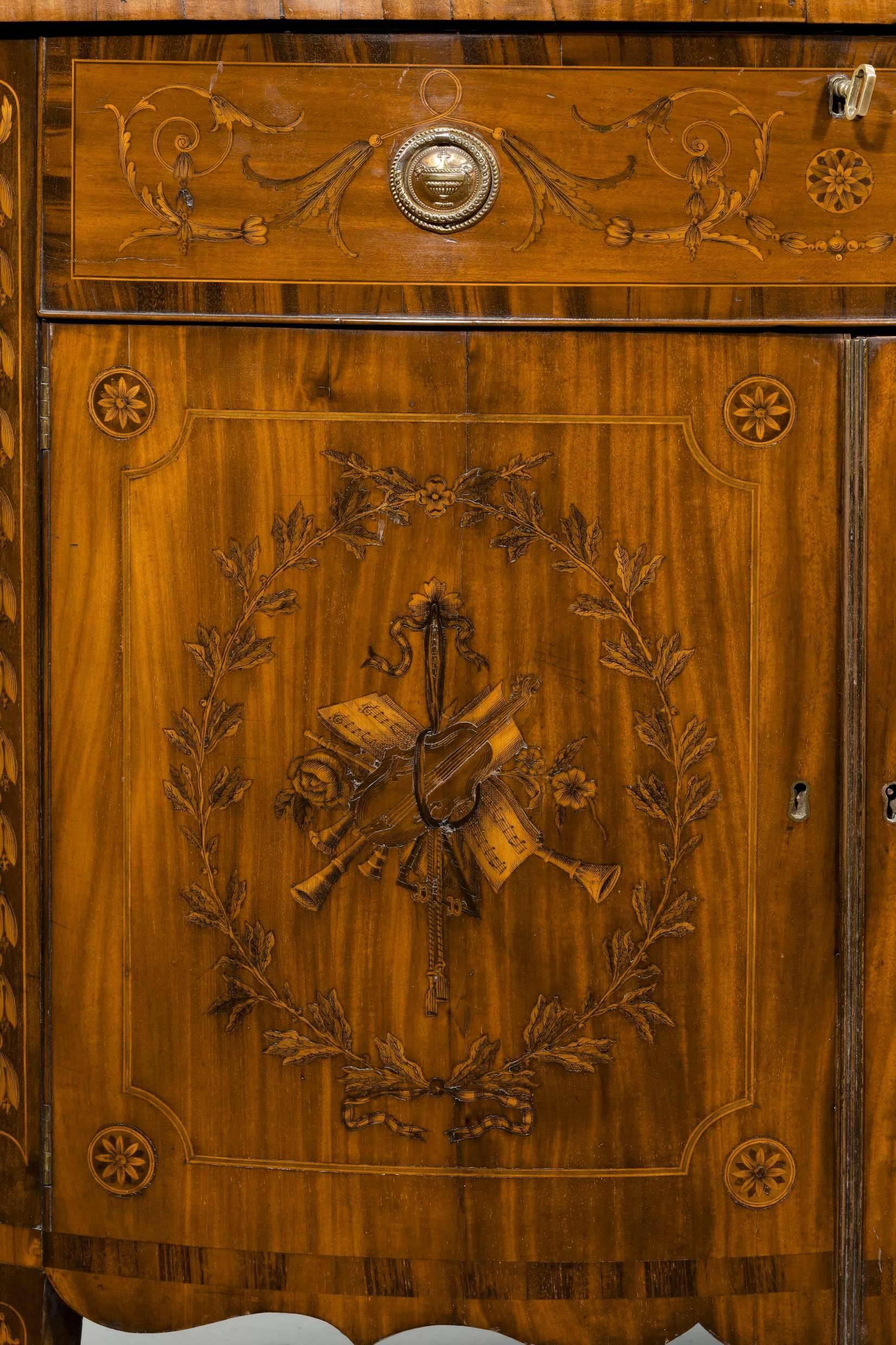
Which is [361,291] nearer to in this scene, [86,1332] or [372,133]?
[372,133]

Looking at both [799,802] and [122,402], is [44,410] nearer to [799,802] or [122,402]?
[122,402]

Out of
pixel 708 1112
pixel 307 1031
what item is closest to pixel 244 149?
pixel 307 1031

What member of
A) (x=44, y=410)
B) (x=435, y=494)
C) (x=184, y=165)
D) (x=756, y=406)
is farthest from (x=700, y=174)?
(x=44, y=410)

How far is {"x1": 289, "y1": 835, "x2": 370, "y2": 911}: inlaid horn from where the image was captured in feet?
4.49

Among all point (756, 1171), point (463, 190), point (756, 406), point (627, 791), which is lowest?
point (756, 1171)

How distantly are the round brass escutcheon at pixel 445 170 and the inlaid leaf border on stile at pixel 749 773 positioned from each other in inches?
10.7

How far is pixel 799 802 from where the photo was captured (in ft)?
4.48

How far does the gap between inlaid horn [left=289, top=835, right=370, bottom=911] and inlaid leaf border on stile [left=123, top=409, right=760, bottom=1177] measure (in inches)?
9.2

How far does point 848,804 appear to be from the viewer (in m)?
1.37

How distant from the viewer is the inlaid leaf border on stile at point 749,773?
1344 millimetres

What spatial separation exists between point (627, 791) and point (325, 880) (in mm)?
420

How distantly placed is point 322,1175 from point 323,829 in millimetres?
465

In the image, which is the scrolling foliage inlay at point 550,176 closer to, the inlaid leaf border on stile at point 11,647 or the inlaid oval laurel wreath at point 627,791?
the inlaid leaf border on stile at point 11,647

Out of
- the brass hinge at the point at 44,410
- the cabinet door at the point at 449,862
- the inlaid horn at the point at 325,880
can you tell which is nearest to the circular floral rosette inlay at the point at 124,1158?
the cabinet door at the point at 449,862
